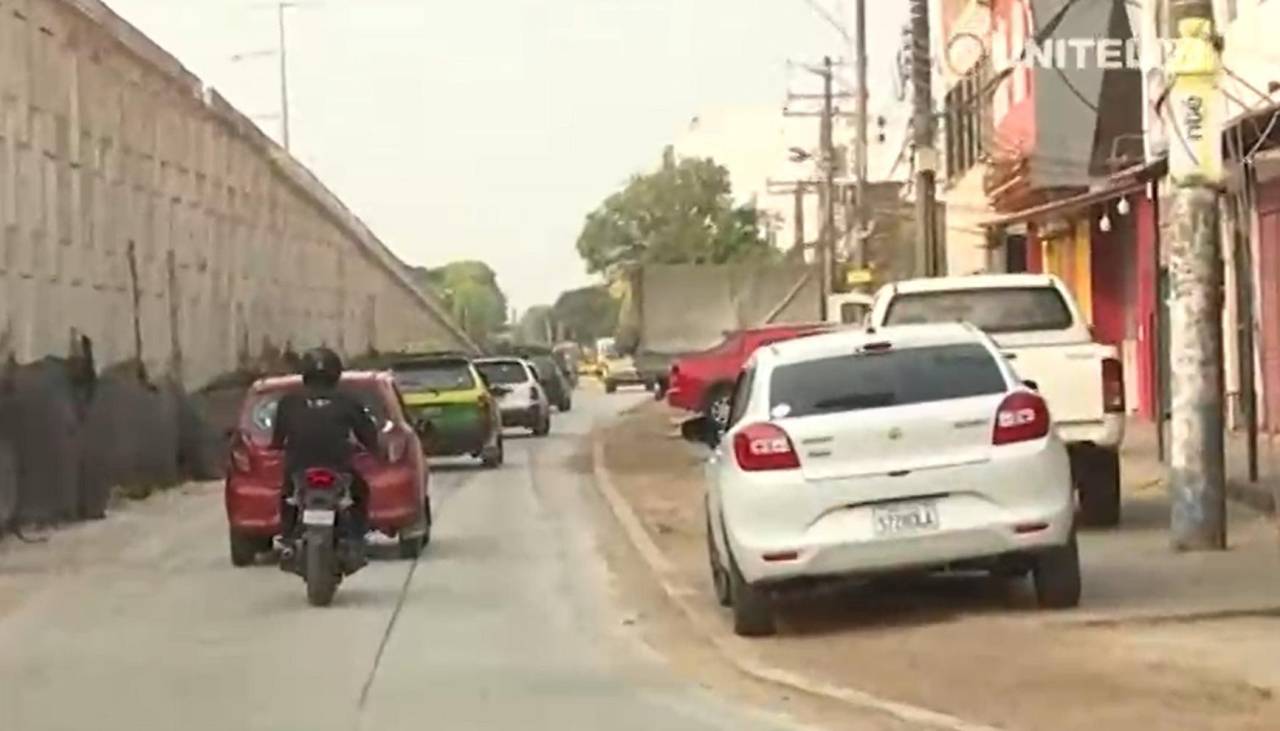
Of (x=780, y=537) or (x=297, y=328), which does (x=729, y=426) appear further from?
(x=297, y=328)

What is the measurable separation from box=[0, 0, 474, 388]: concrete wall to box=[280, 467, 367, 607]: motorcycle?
59.4 ft

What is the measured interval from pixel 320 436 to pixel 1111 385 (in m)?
6.12

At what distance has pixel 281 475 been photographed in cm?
2073

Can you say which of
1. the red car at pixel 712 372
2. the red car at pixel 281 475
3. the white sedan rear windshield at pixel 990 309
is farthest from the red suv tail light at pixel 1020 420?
the red car at pixel 712 372

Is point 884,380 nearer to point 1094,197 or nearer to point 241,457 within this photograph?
point 241,457

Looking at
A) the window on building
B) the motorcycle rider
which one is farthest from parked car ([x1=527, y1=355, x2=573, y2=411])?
the motorcycle rider

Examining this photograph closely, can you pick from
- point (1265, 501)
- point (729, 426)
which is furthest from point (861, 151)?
point (729, 426)

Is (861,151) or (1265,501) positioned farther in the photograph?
(861,151)

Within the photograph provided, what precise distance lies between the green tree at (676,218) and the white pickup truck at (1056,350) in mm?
113960

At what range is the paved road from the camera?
13.2 metres

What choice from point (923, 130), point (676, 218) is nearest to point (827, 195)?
point (923, 130)

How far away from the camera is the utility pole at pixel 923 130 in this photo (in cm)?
3612

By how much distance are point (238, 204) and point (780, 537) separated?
48.9m

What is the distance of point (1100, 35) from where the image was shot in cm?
3797
